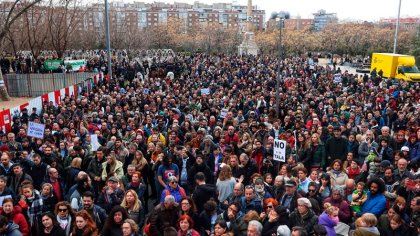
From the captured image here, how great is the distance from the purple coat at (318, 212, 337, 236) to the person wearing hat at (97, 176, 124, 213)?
291 cm

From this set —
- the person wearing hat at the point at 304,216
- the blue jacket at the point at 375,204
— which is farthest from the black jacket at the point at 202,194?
the blue jacket at the point at 375,204

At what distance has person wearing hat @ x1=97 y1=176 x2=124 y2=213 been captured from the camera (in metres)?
6.43

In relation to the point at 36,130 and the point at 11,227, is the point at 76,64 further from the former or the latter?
the point at 11,227

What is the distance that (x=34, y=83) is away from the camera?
26.0 meters

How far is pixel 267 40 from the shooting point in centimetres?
6359

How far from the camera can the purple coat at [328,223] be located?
5.43 meters

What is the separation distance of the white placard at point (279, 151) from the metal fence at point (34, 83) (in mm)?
19563

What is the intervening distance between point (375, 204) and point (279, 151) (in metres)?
2.59

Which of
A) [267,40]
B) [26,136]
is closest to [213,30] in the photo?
[267,40]

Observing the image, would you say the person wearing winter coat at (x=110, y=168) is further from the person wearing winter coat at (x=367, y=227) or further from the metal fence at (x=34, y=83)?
the metal fence at (x=34, y=83)

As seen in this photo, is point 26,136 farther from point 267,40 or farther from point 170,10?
point 170,10

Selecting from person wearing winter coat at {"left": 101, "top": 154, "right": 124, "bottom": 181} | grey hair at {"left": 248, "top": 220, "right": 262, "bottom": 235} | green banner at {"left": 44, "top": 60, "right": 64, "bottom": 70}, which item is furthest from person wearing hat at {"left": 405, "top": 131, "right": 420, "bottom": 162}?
green banner at {"left": 44, "top": 60, "right": 64, "bottom": 70}

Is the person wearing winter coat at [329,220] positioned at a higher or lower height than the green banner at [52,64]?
higher

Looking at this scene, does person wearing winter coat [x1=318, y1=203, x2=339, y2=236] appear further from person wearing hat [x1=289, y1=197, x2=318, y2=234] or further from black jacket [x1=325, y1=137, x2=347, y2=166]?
black jacket [x1=325, y1=137, x2=347, y2=166]
